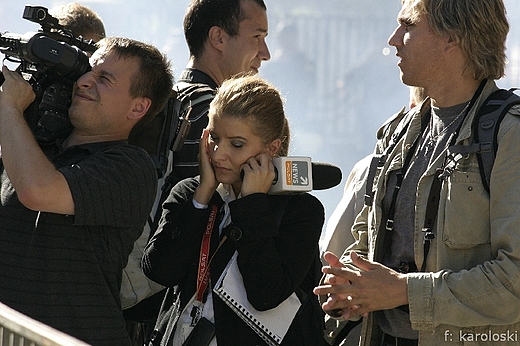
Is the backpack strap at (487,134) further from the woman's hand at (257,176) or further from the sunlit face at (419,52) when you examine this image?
the woman's hand at (257,176)

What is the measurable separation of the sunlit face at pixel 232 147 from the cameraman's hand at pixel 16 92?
55cm

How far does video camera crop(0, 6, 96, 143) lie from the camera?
251 cm

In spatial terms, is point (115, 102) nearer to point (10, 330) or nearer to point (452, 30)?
point (452, 30)

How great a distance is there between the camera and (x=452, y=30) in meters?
2.45

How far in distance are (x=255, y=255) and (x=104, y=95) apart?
27.8 inches

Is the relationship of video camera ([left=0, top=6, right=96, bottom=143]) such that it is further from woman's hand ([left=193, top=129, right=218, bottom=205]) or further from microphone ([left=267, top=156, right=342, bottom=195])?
microphone ([left=267, top=156, right=342, bottom=195])

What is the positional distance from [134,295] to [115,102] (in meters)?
0.63

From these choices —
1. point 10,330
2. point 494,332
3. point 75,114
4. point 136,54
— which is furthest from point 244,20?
point 10,330

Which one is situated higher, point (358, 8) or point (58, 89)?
point (358, 8)

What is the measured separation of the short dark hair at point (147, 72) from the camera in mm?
2736

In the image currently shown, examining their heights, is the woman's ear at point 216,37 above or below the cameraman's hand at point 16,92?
above

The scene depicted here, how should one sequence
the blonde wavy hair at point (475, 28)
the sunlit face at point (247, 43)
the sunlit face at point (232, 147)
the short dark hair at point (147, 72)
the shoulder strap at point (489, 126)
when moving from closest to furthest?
the shoulder strap at point (489, 126) < the blonde wavy hair at point (475, 28) < the sunlit face at point (232, 147) < the short dark hair at point (147, 72) < the sunlit face at point (247, 43)

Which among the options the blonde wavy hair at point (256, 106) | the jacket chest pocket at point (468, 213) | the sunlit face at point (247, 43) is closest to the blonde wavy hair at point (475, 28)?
the jacket chest pocket at point (468, 213)

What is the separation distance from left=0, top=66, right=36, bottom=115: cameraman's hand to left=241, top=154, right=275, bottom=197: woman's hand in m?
0.66
